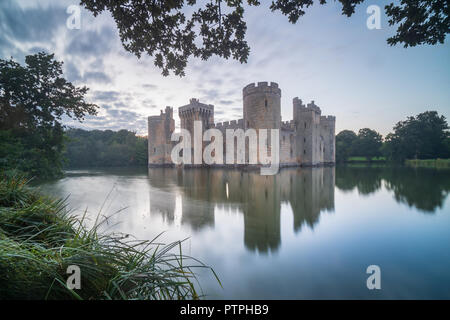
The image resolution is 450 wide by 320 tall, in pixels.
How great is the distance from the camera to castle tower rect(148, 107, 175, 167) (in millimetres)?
27891

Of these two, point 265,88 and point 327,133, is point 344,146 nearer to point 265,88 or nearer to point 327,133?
point 327,133

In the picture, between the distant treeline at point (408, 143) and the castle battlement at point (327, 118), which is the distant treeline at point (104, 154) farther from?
the distant treeline at point (408, 143)

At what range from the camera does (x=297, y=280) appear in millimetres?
1975

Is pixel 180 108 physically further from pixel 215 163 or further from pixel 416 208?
pixel 416 208

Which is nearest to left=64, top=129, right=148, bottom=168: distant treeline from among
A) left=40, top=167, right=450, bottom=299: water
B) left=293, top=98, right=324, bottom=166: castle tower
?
left=293, top=98, right=324, bottom=166: castle tower

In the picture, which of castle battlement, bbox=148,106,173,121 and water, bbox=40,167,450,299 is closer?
water, bbox=40,167,450,299

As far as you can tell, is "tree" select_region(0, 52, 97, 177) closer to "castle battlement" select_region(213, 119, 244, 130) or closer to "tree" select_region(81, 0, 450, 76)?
"tree" select_region(81, 0, 450, 76)

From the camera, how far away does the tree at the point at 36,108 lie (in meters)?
7.46

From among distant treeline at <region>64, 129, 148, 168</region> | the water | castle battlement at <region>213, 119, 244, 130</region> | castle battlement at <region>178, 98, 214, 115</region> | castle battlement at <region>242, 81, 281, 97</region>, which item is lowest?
the water

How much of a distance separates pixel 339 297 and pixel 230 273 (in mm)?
1156

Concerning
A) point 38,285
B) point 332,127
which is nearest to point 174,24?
point 38,285

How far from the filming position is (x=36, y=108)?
823 centimetres

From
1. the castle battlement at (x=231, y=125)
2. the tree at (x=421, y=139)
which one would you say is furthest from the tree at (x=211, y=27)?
the tree at (x=421, y=139)

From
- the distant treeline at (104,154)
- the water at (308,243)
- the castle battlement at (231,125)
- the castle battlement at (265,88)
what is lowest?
the water at (308,243)
